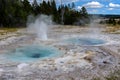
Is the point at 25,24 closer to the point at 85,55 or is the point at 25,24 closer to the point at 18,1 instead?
the point at 18,1

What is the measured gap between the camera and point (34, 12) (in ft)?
181

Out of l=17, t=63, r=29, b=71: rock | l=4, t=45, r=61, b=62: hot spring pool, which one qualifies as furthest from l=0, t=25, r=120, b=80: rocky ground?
l=4, t=45, r=61, b=62: hot spring pool

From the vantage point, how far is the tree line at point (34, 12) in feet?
149

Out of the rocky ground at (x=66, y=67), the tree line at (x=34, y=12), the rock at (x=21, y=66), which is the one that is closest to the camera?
the rocky ground at (x=66, y=67)

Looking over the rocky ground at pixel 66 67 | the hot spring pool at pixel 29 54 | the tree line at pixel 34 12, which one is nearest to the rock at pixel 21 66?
the rocky ground at pixel 66 67

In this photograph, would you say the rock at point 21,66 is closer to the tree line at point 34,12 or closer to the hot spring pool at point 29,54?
the hot spring pool at point 29,54

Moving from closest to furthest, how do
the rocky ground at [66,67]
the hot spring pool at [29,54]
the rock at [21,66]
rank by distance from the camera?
the rocky ground at [66,67] → the rock at [21,66] → the hot spring pool at [29,54]

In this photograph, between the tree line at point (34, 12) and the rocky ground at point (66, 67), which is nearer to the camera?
the rocky ground at point (66, 67)

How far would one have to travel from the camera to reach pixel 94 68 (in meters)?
12.9

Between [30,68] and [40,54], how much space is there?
177 inches

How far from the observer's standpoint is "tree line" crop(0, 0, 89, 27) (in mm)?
45344

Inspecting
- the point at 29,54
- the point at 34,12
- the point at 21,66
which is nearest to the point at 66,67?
the point at 21,66

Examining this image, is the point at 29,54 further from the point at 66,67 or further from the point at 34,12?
the point at 34,12

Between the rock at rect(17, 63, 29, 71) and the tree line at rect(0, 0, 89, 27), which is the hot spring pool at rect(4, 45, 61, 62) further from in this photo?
→ the tree line at rect(0, 0, 89, 27)
